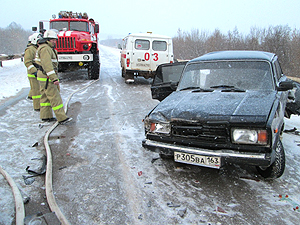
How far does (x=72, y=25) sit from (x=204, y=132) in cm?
1024

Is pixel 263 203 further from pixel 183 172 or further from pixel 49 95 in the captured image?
pixel 49 95

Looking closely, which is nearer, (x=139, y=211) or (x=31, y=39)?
(x=139, y=211)

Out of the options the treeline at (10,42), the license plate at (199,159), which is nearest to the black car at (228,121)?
the license plate at (199,159)

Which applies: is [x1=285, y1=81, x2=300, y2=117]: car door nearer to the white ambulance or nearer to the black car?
the black car

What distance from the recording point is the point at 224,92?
11.9 feet

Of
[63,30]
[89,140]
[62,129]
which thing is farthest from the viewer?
[63,30]

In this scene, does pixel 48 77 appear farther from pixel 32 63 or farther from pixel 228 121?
pixel 228 121

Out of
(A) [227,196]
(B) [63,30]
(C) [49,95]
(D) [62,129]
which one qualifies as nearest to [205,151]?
(A) [227,196]

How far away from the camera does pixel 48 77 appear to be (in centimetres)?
514

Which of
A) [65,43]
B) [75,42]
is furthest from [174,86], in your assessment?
[65,43]

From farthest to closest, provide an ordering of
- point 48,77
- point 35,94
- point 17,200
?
point 35,94 → point 48,77 → point 17,200

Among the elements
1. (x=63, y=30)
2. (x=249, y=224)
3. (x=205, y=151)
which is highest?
(x=63, y=30)

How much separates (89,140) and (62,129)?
0.93m

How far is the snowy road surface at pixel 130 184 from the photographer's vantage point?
250 centimetres
